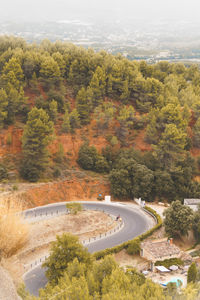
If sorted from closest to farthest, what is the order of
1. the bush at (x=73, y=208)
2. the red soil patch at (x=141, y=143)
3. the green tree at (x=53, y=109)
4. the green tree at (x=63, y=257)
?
1. the green tree at (x=63, y=257)
2. the bush at (x=73, y=208)
3. the green tree at (x=53, y=109)
4. the red soil patch at (x=141, y=143)

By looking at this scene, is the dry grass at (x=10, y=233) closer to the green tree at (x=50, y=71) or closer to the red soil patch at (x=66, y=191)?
the red soil patch at (x=66, y=191)

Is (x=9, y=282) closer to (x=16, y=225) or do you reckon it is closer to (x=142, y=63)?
(x=16, y=225)

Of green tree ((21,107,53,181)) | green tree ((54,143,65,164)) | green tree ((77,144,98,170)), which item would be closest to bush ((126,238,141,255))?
green tree ((21,107,53,181))

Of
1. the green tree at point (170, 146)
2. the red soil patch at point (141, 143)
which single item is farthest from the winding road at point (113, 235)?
the red soil patch at point (141, 143)

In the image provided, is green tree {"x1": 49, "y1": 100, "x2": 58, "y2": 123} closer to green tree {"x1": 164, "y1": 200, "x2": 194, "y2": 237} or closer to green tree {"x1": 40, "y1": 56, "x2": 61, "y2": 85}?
green tree {"x1": 40, "y1": 56, "x2": 61, "y2": 85}

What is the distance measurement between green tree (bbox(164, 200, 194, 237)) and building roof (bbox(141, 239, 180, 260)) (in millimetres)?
3504

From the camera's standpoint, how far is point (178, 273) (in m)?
35.7

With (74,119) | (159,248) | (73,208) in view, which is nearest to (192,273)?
(159,248)

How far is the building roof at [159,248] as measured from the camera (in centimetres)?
3806

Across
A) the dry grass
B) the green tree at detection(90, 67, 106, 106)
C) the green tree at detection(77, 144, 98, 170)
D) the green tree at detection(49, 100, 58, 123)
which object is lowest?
the dry grass

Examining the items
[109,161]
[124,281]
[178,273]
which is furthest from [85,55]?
[124,281]

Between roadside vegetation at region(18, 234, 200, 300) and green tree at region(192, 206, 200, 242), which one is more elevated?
roadside vegetation at region(18, 234, 200, 300)

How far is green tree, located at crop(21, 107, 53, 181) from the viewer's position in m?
52.4

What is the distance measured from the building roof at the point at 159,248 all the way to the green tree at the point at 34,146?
2171 centimetres
